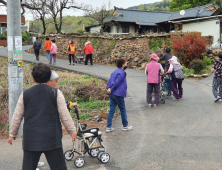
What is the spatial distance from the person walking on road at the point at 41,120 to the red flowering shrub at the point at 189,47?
13181mm

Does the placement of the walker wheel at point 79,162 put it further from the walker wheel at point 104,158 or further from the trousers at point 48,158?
the trousers at point 48,158

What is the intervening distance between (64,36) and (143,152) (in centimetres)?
2246

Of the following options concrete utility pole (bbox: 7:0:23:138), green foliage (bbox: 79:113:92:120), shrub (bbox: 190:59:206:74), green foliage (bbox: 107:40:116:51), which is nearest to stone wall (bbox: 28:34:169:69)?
green foliage (bbox: 107:40:116:51)

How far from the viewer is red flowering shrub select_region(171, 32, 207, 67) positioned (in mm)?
15578

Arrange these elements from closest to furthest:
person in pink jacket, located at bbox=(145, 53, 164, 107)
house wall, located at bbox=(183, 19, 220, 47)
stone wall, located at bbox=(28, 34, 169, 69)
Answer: person in pink jacket, located at bbox=(145, 53, 164, 107)
stone wall, located at bbox=(28, 34, 169, 69)
house wall, located at bbox=(183, 19, 220, 47)

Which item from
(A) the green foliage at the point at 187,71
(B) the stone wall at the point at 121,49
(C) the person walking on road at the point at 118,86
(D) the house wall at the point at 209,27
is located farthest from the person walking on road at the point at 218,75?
(D) the house wall at the point at 209,27

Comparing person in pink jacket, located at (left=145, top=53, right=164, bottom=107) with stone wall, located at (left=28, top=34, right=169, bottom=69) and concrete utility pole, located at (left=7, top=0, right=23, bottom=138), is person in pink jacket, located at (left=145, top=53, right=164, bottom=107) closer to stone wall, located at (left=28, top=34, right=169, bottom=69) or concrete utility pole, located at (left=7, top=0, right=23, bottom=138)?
concrete utility pole, located at (left=7, top=0, right=23, bottom=138)

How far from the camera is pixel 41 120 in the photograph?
136 inches

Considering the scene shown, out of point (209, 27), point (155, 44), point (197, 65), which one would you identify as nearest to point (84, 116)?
point (197, 65)

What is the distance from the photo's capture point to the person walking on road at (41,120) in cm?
344

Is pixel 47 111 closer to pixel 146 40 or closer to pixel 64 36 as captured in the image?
pixel 146 40

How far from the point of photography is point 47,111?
3473 millimetres

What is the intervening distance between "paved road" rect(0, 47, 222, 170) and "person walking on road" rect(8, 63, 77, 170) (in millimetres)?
1416

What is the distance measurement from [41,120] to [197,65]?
1262 centimetres
